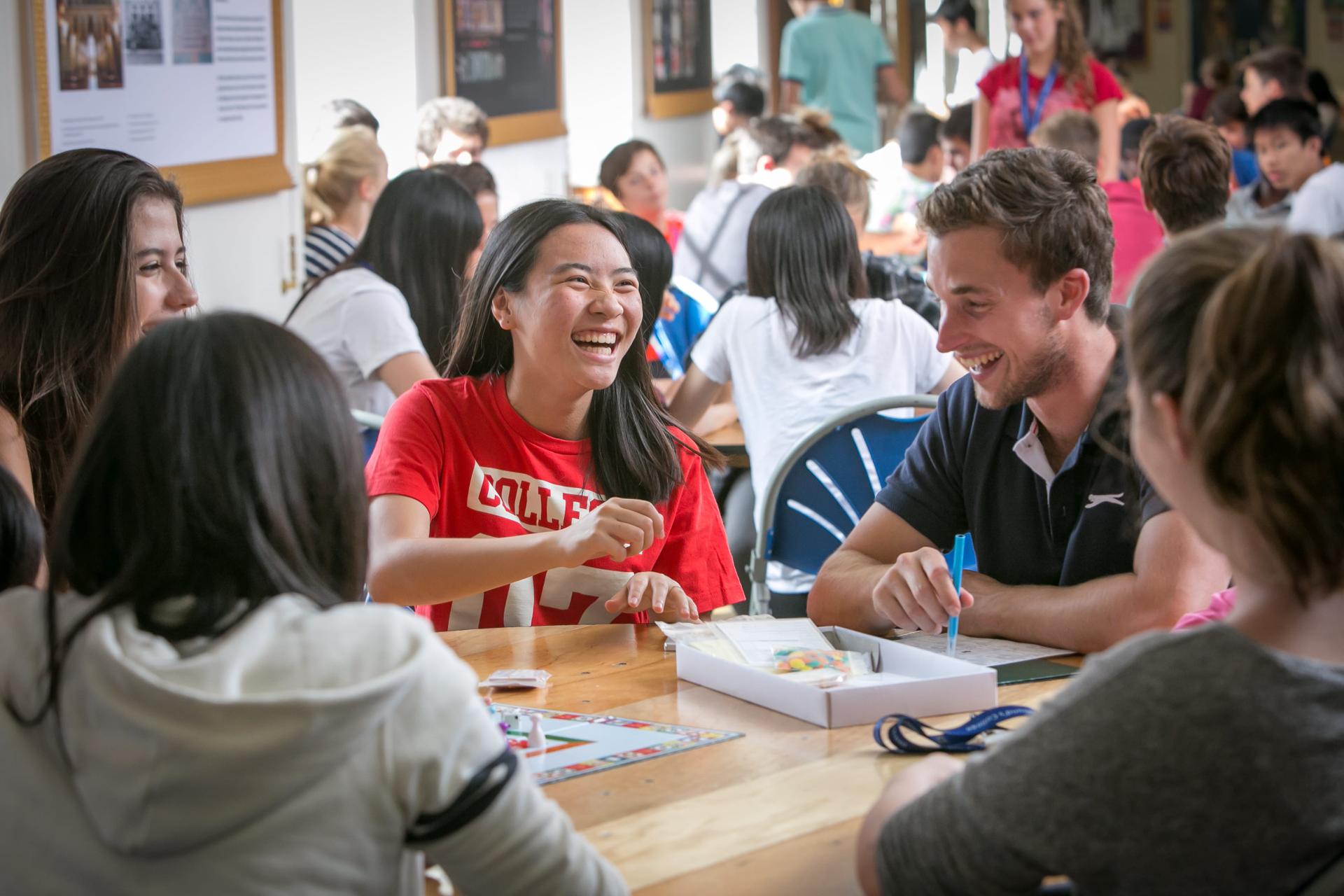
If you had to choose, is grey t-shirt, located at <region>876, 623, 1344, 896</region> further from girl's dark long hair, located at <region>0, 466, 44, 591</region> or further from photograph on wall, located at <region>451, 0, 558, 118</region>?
photograph on wall, located at <region>451, 0, 558, 118</region>

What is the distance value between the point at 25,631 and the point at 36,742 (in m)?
0.08

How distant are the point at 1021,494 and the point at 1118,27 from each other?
11645mm

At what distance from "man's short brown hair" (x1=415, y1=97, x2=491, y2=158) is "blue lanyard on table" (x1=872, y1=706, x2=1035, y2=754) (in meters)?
4.30

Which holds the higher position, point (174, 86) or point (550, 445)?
point (174, 86)

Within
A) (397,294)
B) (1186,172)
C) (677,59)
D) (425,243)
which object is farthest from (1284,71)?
(397,294)

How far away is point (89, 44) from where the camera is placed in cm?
349

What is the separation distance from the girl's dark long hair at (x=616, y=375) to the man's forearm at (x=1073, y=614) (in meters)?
0.54

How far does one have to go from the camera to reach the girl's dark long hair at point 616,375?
2.04m

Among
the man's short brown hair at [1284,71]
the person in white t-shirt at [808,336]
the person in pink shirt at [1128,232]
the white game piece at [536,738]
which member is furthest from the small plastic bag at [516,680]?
the man's short brown hair at [1284,71]

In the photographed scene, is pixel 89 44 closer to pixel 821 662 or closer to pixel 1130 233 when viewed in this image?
pixel 821 662

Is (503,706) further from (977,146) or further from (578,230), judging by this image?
(977,146)

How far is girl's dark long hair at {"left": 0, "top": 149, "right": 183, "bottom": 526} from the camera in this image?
1.78m

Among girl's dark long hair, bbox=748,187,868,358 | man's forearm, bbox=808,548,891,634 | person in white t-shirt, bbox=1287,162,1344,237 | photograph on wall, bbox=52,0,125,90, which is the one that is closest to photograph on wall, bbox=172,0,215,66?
photograph on wall, bbox=52,0,125,90

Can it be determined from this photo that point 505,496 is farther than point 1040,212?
Yes
